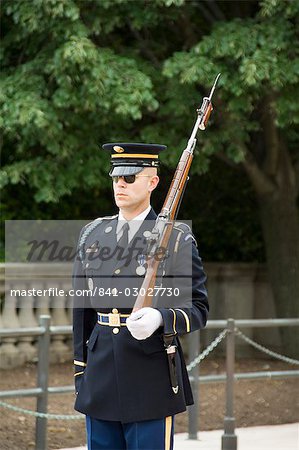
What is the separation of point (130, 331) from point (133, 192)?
61 cm

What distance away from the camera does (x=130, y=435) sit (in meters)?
4.75

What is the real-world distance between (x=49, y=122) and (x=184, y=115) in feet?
4.74

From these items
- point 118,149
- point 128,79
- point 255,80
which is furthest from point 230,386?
point 118,149

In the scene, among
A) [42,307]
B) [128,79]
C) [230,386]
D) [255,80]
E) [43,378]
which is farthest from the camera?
[42,307]

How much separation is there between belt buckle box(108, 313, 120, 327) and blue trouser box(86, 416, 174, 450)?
41cm

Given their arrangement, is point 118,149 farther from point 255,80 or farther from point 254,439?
point 255,80

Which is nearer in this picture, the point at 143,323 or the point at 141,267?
the point at 143,323

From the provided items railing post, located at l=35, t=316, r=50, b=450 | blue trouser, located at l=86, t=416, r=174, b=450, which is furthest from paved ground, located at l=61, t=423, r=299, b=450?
blue trouser, located at l=86, t=416, r=174, b=450

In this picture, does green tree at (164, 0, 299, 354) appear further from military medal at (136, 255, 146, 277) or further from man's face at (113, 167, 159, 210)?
military medal at (136, 255, 146, 277)

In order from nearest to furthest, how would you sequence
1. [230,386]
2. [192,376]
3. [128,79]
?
[230,386]
[192,376]
[128,79]

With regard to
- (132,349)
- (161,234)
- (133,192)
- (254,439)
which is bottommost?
(254,439)

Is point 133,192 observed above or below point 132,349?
above

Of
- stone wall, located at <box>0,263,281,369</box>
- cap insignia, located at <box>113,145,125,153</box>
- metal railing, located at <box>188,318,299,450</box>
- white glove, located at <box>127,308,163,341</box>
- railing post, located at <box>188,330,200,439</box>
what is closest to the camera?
white glove, located at <box>127,308,163,341</box>

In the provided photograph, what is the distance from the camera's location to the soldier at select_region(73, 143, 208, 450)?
4758mm
